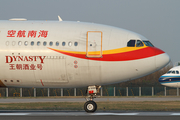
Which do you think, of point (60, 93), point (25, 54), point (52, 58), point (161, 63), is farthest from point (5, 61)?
point (60, 93)

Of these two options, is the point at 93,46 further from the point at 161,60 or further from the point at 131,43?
the point at 161,60

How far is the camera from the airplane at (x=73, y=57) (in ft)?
68.5

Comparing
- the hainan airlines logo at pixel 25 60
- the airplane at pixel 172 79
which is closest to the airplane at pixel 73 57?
the hainan airlines logo at pixel 25 60

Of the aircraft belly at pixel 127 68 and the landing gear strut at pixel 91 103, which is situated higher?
the aircraft belly at pixel 127 68

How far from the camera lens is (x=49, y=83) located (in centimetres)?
2148

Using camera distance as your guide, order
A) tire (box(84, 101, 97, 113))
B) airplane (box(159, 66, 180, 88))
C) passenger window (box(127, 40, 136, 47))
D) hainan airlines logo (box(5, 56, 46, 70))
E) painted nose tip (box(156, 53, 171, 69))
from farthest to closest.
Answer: airplane (box(159, 66, 180, 88))
tire (box(84, 101, 97, 113))
passenger window (box(127, 40, 136, 47))
hainan airlines logo (box(5, 56, 46, 70))
painted nose tip (box(156, 53, 171, 69))

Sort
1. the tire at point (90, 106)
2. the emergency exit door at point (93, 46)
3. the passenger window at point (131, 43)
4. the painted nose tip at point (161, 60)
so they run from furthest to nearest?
1. the tire at point (90, 106)
2. the passenger window at point (131, 43)
3. the emergency exit door at point (93, 46)
4. the painted nose tip at point (161, 60)

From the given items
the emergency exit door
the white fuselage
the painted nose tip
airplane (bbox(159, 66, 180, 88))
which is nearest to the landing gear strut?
the white fuselage

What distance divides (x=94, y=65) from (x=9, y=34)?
19.8 feet

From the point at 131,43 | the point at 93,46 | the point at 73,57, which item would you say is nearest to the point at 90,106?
the point at 73,57

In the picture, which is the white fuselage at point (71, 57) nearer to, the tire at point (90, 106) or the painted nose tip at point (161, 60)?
the painted nose tip at point (161, 60)

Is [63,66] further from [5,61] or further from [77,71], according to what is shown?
[5,61]

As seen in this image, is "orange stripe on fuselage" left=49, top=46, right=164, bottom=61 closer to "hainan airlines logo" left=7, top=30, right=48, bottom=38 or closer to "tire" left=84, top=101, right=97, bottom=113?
"hainan airlines logo" left=7, top=30, right=48, bottom=38

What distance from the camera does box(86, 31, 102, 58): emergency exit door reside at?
20844 millimetres
